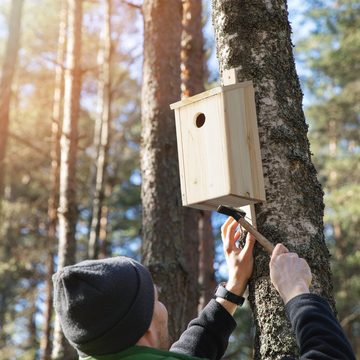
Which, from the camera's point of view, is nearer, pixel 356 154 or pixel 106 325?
pixel 106 325

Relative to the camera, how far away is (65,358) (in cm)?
780

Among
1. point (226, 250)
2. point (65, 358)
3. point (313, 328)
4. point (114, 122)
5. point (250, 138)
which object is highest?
point (114, 122)

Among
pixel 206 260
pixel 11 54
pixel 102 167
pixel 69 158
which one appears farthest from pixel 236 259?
pixel 102 167

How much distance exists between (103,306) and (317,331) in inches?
25.7

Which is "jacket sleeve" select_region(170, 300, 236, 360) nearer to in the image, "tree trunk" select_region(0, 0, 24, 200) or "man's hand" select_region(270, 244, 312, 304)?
"man's hand" select_region(270, 244, 312, 304)

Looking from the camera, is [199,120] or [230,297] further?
[199,120]

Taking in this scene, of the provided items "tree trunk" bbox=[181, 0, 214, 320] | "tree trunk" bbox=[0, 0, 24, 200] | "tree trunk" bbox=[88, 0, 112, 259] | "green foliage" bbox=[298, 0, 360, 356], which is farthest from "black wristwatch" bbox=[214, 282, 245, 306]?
"green foliage" bbox=[298, 0, 360, 356]

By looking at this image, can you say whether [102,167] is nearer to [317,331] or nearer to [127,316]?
[127,316]

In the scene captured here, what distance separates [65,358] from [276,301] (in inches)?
243

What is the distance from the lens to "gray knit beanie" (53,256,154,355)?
5.85 ft

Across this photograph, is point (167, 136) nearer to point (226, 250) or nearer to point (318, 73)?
point (226, 250)

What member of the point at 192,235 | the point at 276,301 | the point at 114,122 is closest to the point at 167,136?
the point at 192,235

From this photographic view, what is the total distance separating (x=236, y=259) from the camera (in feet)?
7.93

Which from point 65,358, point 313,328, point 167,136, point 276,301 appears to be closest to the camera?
point 313,328
